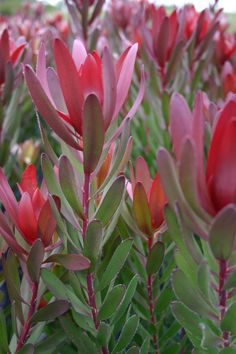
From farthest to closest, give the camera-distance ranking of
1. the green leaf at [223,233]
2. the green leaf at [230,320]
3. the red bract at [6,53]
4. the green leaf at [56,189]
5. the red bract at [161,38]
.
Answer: the red bract at [161,38], the red bract at [6,53], the green leaf at [56,189], the green leaf at [230,320], the green leaf at [223,233]

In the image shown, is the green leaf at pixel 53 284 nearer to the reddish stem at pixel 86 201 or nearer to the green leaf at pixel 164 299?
the reddish stem at pixel 86 201

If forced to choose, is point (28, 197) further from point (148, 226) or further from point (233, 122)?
point (233, 122)

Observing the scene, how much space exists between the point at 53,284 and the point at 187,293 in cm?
20

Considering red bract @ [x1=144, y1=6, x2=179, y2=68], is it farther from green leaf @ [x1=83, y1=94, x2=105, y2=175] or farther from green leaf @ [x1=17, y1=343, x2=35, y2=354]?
green leaf @ [x1=17, y1=343, x2=35, y2=354]

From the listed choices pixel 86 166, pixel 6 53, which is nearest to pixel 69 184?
pixel 86 166

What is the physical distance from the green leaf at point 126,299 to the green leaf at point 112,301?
0.04 metres

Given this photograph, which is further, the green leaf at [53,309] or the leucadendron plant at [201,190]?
the green leaf at [53,309]

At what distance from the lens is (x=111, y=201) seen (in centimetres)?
78

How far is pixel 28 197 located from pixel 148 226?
7.5 inches

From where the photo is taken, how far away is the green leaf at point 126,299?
836mm

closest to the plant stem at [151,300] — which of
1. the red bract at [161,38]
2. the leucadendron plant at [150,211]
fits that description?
the leucadendron plant at [150,211]

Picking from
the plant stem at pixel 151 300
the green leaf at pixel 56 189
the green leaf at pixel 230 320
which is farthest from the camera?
the plant stem at pixel 151 300

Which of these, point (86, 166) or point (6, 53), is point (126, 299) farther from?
point (6, 53)

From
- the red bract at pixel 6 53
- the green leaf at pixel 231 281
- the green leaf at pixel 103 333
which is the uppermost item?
the red bract at pixel 6 53
